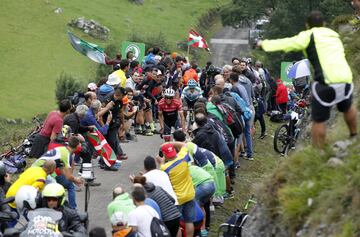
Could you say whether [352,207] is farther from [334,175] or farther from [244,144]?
[244,144]

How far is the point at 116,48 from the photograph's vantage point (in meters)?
62.2

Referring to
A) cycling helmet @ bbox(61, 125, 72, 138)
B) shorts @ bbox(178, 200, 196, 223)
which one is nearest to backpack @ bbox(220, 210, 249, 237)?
shorts @ bbox(178, 200, 196, 223)

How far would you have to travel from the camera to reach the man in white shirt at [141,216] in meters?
11.1

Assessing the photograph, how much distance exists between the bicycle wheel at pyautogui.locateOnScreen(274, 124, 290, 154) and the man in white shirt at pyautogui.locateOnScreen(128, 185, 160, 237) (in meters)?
9.99

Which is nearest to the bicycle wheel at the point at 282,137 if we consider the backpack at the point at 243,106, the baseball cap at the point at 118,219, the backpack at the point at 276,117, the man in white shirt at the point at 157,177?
the backpack at the point at 243,106

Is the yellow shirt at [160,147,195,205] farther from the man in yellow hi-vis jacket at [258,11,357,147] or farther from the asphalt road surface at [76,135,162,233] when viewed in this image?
the man in yellow hi-vis jacket at [258,11,357,147]

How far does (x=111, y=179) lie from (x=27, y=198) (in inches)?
250

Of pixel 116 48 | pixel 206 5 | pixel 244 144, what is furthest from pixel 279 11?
pixel 244 144

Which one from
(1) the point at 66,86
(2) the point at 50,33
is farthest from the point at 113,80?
(2) the point at 50,33

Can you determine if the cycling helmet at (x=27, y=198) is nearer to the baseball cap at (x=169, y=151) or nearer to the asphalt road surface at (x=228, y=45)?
the baseball cap at (x=169, y=151)

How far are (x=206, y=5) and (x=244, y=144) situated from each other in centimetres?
6818

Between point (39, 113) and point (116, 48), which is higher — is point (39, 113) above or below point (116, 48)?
below

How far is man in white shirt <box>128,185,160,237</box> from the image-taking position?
11057 mm

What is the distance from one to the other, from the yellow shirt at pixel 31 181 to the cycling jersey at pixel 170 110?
7.25 meters
